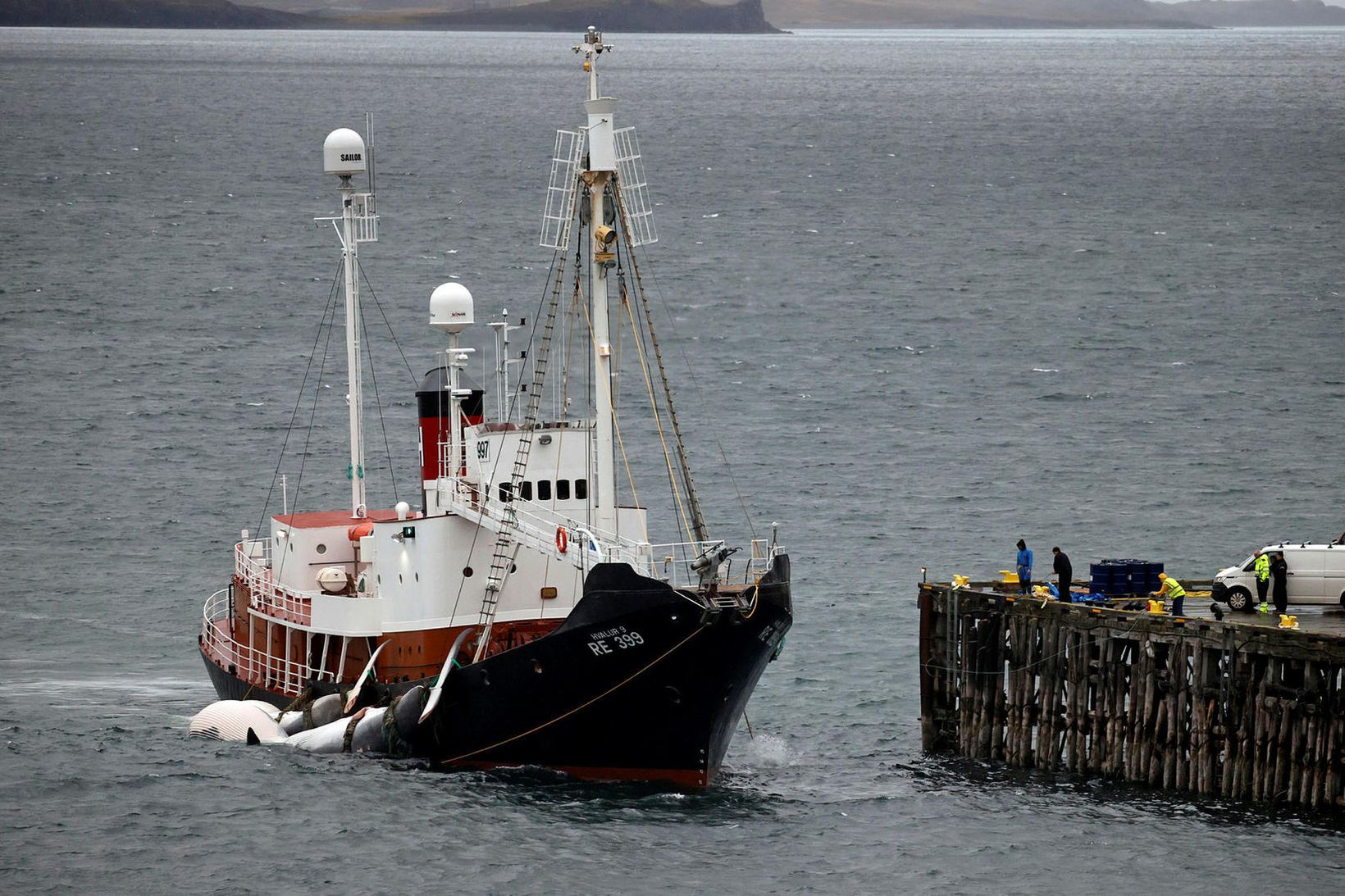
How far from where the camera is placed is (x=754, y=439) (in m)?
88.7

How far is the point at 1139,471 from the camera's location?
81.8 metres

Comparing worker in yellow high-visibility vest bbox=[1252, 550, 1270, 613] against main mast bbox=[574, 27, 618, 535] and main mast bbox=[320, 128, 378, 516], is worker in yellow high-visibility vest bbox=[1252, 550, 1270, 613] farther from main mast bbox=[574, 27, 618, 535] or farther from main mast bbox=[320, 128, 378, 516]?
main mast bbox=[320, 128, 378, 516]

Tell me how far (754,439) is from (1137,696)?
1872 inches

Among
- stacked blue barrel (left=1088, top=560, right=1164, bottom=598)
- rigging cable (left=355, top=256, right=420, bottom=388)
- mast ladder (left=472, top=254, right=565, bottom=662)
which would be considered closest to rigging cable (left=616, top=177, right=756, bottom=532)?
mast ladder (left=472, top=254, right=565, bottom=662)

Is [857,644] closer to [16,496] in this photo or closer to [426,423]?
[426,423]

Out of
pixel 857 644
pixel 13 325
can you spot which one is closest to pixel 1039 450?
pixel 857 644

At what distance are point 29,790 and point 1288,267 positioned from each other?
345ft

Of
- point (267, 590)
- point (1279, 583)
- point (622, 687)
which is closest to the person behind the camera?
point (622, 687)

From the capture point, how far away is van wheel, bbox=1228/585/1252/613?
141ft

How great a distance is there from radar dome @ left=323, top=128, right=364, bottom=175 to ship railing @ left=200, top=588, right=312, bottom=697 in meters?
12.3

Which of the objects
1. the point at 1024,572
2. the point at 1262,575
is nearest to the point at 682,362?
the point at 1024,572

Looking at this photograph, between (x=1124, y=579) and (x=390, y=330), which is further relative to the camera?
(x=390, y=330)

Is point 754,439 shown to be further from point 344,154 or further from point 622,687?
point 622,687

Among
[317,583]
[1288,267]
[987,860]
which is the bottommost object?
[987,860]
